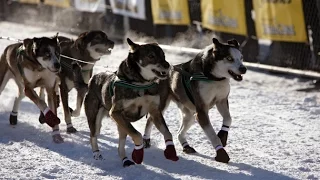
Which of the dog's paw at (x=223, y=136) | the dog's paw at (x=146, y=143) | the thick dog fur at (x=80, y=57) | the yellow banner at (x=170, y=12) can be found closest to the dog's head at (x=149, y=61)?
the dog's paw at (x=223, y=136)

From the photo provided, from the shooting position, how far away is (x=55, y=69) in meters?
6.04

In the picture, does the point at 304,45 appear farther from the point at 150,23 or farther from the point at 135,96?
the point at 135,96

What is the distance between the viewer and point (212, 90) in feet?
17.8

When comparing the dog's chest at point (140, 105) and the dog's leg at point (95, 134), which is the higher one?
the dog's chest at point (140, 105)

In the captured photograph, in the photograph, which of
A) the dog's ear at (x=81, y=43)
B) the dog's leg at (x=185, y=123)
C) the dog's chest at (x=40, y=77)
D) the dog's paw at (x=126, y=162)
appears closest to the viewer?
the dog's paw at (x=126, y=162)

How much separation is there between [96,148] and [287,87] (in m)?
3.89

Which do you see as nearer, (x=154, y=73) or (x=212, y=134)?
(x=154, y=73)

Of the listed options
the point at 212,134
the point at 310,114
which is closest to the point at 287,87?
the point at 310,114

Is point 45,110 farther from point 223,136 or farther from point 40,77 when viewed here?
point 223,136

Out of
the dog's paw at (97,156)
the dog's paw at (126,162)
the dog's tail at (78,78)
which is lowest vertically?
the dog's paw at (97,156)

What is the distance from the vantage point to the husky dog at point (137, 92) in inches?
198

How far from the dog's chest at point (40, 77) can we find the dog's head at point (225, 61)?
1638mm

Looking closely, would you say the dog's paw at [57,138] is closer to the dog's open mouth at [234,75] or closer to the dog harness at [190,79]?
the dog harness at [190,79]

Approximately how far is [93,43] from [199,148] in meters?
1.63
